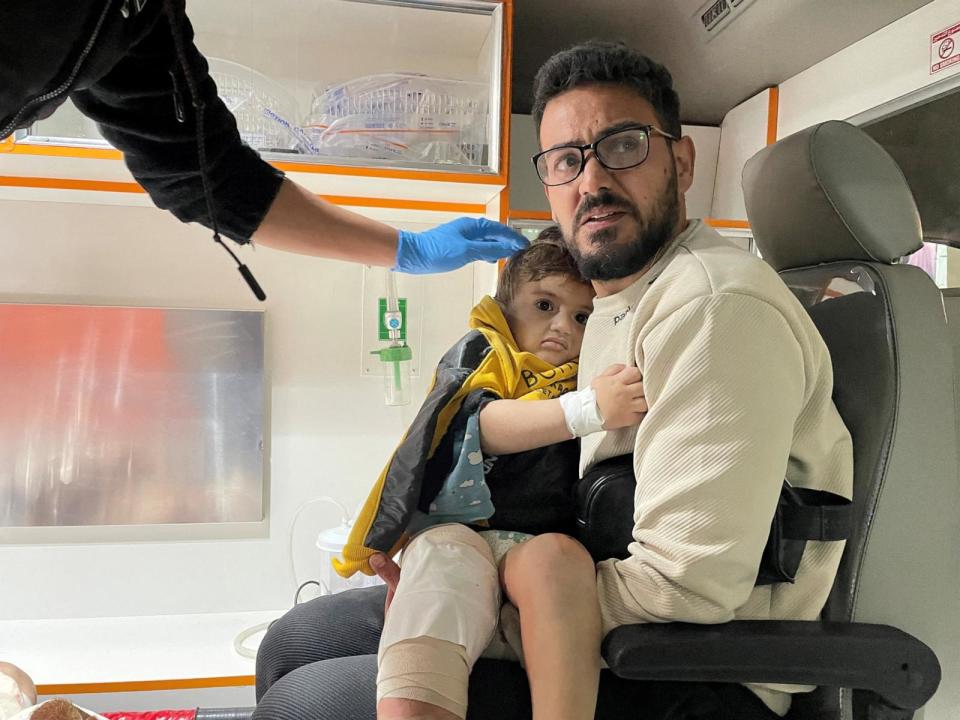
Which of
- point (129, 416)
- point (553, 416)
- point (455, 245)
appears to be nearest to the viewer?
point (553, 416)

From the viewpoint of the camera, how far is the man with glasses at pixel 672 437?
2.85 ft

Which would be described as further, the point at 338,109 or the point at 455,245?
the point at 338,109

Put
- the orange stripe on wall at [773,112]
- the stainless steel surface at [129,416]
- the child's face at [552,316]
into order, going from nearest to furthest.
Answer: the child's face at [552,316] → the stainless steel surface at [129,416] → the orange stripe on wall at [773,112]

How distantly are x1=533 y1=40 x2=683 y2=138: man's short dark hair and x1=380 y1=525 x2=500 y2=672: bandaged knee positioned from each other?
784 millimetres

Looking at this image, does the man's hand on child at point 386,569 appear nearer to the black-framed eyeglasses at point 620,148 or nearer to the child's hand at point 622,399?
the child's hand at point 622,399

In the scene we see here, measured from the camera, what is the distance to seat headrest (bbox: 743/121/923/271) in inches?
41.8

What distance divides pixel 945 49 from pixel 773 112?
2.24ft

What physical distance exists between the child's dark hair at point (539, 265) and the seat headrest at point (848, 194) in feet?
1.47

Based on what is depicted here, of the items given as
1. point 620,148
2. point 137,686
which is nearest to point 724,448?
point 620,148

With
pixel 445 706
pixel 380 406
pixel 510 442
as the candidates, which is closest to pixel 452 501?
pixel 510 442

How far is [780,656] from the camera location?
0.84m

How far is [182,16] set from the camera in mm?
1094

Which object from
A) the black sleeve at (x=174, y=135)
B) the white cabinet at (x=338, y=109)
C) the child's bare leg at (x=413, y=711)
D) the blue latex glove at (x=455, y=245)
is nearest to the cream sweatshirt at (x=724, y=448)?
the child's bare leg at (x=413, y=711)

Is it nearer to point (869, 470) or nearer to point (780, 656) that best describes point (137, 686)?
point (780, 656)
